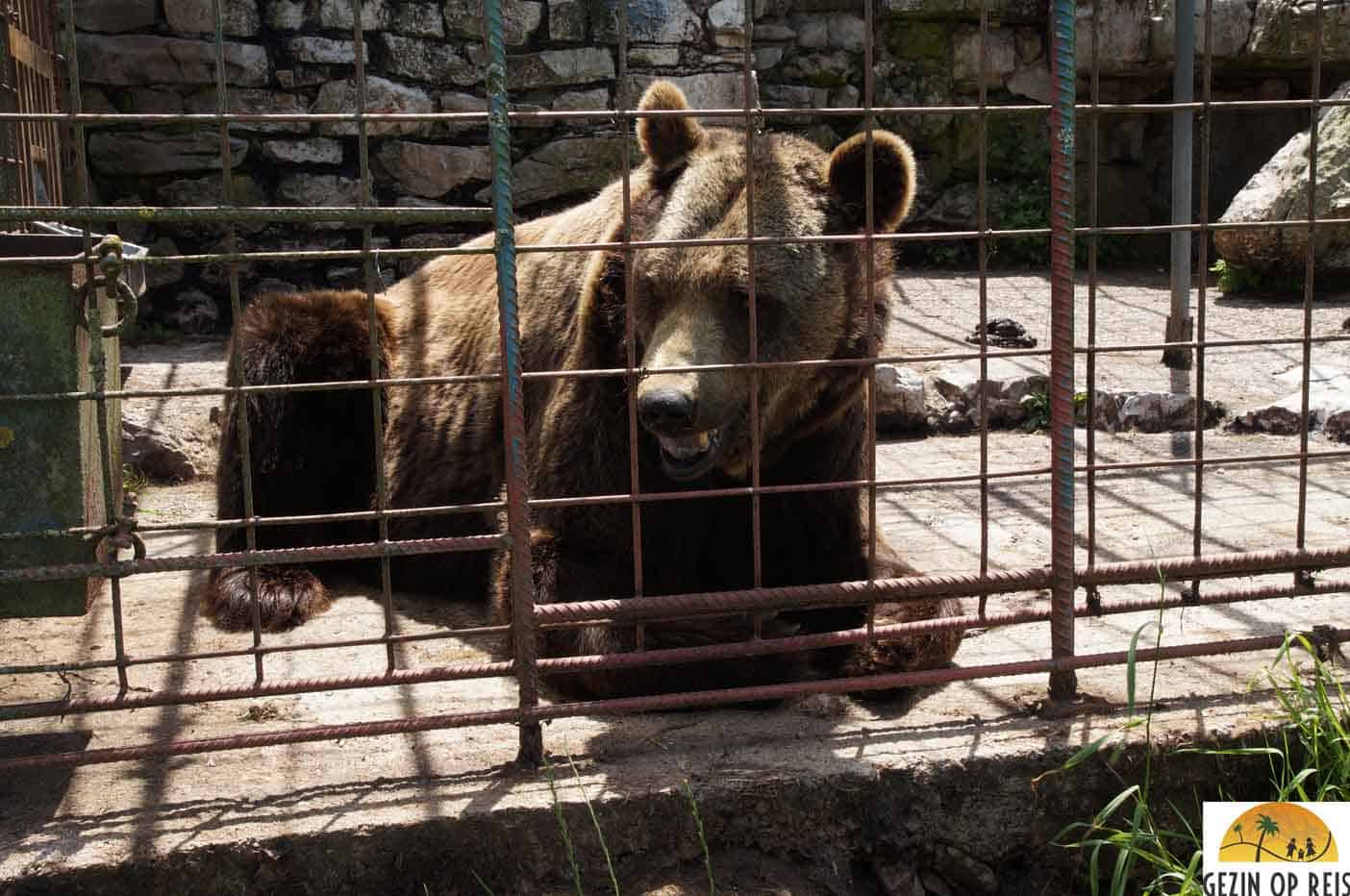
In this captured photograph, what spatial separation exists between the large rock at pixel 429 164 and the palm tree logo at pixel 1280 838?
6.81 m

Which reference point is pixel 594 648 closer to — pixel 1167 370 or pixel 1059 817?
pixel 1059 817

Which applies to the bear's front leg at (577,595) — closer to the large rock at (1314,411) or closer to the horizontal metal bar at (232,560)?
the horizontal metal bar at (232,560)

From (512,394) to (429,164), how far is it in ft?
20.1

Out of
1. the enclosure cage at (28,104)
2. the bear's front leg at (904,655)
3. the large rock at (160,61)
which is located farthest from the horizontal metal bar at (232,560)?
the large rock at (160,61)

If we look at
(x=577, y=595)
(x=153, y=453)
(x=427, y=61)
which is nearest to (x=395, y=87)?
(x=427, y=61)

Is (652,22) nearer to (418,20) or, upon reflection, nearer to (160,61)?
(418,20)

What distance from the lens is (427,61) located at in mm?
8672

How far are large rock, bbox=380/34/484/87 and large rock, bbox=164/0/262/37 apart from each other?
804 mm

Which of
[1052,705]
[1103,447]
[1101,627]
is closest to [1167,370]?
[1103,447]

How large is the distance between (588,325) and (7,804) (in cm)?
191

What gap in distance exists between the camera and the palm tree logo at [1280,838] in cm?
296

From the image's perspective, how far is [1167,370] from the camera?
7.61 meters

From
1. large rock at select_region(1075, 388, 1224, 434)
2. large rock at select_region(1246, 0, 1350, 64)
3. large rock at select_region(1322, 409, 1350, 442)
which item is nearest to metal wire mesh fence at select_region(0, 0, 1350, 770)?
large rock at select_region(1322, 409, 1350, 442)

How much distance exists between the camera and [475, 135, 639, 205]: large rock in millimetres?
8852
